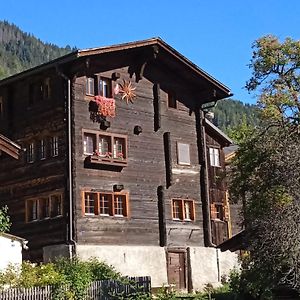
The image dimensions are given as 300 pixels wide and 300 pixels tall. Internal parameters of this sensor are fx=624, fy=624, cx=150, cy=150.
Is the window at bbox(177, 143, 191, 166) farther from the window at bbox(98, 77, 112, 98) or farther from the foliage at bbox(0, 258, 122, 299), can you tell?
the foliage at bbox(0, 258, 122, 299)

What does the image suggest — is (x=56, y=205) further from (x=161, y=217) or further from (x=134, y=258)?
(x=161, y=217)

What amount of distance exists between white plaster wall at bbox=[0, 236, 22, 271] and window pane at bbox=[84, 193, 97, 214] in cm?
626

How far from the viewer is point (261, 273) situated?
23.1m

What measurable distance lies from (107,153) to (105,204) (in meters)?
2.61

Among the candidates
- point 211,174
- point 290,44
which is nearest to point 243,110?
point 211,174

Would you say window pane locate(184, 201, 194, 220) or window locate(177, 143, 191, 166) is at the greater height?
window locate(177, 143, 191, 166)

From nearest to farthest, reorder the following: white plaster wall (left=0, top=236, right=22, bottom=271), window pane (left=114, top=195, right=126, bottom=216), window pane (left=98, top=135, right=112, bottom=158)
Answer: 1. white plaster wall (left=0, top=236, right=22, bottom=271)
2. window pane (left=98, top=135, right=112, bottom=158)
3. window pane (left=114, top=195, right=126, bottom=216)

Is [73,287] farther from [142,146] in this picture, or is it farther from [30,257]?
[142,146]

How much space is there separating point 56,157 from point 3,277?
11.1 meters

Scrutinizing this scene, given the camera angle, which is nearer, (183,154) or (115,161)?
(115,161)

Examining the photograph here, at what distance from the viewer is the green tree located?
2170 cm

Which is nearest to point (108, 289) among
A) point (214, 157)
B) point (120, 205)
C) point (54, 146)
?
point (120, 205)

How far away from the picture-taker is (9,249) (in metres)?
25.0

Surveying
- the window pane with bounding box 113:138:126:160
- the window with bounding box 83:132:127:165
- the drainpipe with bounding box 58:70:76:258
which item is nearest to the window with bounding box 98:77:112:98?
the drainpipe with bounding box 58:70:76:258
